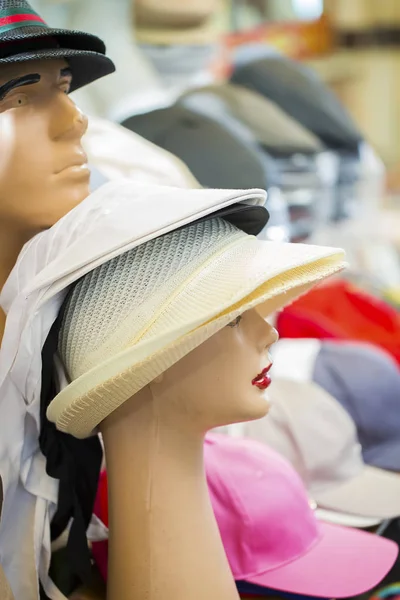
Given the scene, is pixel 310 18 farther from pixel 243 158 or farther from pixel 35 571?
pixel 35 571

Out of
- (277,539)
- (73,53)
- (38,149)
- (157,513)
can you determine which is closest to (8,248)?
(38,149)

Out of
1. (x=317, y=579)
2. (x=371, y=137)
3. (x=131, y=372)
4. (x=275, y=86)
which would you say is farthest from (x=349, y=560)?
(x=371, y=137)

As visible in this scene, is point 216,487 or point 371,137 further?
point 371,137

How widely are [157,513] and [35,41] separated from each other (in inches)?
19.5

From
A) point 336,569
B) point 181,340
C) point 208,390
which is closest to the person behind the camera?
point 181,340

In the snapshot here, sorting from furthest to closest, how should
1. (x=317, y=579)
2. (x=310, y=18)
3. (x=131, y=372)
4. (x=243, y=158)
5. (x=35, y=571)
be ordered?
(x=310, y=18)
(x=243, y=158)
(x=317, y=579)
(x=35, y=571)
(x=131, y=372)

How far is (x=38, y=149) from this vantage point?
83 centimetres

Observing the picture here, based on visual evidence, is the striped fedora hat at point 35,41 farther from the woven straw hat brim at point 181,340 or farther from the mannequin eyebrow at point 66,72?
the woven straw hat brim at point 181,340

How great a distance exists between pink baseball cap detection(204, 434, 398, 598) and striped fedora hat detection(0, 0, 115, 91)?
52 cm

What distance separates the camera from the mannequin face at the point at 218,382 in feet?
2.70

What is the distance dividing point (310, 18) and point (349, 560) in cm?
312

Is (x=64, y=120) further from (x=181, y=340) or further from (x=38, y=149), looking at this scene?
(x=181, y=340)

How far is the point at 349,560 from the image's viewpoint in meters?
1.04

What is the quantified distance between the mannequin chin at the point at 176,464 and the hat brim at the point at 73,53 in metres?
0.31
